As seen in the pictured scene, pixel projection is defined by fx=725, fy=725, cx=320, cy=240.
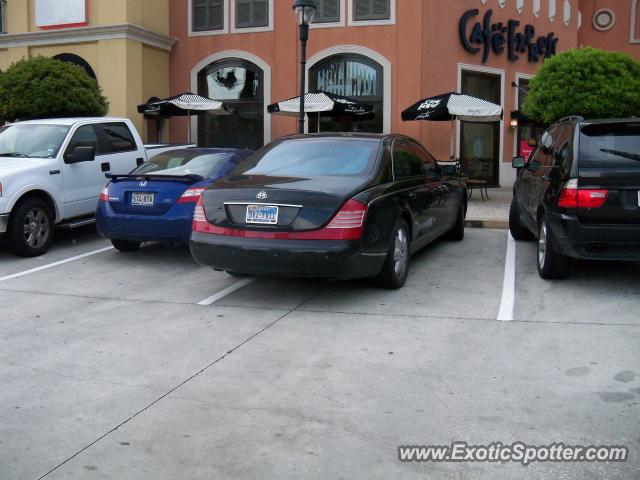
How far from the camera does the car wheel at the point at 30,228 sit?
905cm

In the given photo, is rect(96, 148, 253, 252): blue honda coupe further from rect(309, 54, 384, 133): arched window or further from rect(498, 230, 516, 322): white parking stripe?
rect(309, 54, 384, 133): arched window

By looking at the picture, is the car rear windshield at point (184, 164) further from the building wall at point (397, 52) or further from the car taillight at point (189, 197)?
the building wall at point (397, 52)

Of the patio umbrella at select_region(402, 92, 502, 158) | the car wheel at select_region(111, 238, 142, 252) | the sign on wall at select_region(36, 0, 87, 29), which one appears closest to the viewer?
the car wheel at select_region(111, 238, 142, 252)

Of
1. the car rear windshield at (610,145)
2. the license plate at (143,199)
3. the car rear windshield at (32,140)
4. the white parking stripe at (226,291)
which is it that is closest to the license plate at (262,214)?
the white parking stripe at (226,291)

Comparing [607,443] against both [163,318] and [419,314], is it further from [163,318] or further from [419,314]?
[163,318]

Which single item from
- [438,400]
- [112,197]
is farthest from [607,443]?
[112,197]

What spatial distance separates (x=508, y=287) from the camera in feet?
24.9

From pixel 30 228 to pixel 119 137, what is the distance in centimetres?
224

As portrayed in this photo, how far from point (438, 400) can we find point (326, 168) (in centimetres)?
332

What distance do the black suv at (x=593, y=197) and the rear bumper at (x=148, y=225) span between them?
401 centimetres

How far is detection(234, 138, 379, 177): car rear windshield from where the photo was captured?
719cm

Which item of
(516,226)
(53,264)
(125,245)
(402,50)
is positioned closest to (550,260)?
(516,226)

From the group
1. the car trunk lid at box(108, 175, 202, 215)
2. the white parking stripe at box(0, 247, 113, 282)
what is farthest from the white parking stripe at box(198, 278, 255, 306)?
the white parking stripe at box(0, 247, 113, 282)

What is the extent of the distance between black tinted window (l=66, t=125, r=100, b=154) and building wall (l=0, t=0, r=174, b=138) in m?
8.33
